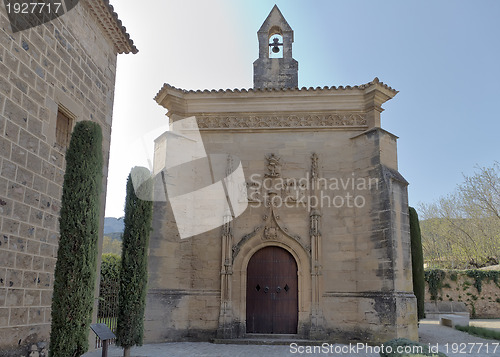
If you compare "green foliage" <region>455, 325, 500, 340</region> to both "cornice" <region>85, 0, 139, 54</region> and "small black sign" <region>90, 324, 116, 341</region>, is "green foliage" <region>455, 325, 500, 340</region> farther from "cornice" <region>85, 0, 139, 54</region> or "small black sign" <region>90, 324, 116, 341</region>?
"cornice" <region>85, 0, 139, 54</region>

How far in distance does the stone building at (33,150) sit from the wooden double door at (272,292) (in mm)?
5368

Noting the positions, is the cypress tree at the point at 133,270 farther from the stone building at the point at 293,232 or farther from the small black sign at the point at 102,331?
the stone building at the point at 293,232

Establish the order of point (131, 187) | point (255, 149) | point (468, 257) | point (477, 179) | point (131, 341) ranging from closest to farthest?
point (131, 341) → point (131, 187) → point (255, 149) → point (477, 179) → point (468, 257)

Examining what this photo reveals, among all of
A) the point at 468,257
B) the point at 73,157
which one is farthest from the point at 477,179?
the point at 73,157

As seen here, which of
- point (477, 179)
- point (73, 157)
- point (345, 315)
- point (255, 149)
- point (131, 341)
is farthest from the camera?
point (477, 179)

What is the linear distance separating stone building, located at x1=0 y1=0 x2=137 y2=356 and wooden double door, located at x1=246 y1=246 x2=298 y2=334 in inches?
211

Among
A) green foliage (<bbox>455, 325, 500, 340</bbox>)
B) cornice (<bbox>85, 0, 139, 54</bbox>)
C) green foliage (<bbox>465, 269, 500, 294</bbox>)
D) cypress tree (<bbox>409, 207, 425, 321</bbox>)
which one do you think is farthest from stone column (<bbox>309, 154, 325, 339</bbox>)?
green foliage (<bbox>465, 269, 500, 294</bbox>)

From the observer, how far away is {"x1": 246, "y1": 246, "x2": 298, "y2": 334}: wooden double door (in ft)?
35.1

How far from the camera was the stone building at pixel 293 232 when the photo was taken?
10289mm

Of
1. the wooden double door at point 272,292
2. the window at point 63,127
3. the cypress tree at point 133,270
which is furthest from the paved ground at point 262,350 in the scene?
the window at point 63,127

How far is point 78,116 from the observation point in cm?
777

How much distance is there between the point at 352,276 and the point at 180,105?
624 centimetres

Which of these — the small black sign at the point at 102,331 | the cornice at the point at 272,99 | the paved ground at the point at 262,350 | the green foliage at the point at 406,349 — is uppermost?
the cornice at the point at 272,99

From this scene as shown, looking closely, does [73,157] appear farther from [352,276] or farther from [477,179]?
[477,179]
